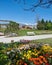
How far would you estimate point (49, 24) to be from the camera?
5528cm

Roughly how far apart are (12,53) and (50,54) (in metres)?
1.07

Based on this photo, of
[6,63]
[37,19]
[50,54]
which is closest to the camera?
[6,63]

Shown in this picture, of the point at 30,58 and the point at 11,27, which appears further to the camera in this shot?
the point at 11,27

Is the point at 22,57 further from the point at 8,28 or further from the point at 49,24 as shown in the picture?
the point at 49,24

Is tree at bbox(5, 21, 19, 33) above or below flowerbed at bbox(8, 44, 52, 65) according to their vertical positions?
above

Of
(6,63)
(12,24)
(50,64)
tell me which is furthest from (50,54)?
(12,24)

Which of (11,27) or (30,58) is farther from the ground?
(11,27)

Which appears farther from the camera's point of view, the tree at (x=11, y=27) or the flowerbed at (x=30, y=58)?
the tree at (x=11, y=27)

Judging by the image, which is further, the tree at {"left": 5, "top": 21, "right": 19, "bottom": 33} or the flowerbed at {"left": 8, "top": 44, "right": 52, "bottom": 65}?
the tree at {"left": 5, "top": 21, "right": 19, "bottom": 33}

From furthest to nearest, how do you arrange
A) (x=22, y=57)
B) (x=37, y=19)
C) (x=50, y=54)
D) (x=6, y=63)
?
(x=37, y=19)
(x=50, y=54)
(x=22, y=57)
(x=6, y=63)

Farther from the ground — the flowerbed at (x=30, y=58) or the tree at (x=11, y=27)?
Answer: the tree at (x=11, y=27)

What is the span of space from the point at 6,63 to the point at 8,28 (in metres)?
20.8

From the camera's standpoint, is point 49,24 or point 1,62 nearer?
point 1,62

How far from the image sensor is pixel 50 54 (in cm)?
629
